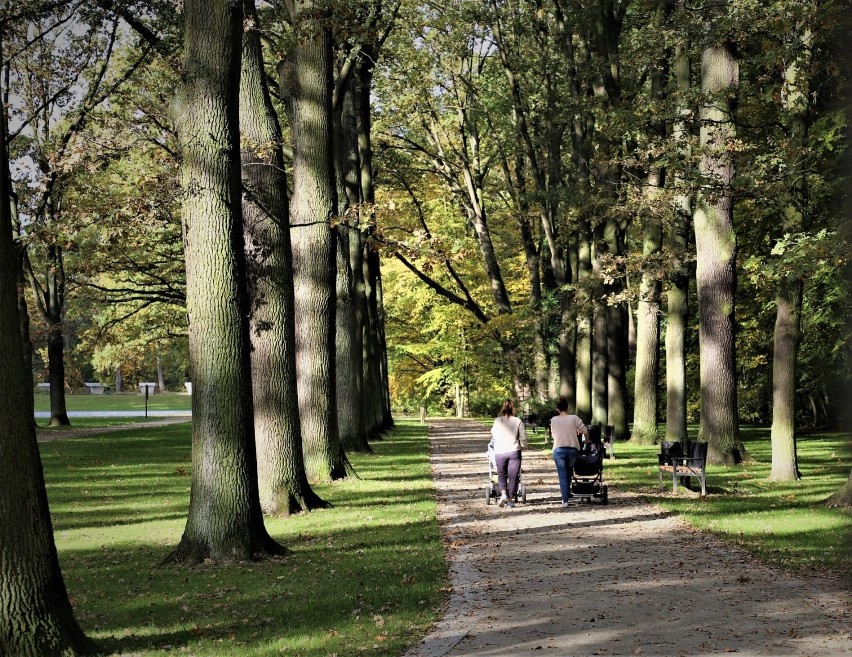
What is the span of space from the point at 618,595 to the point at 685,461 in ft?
33.6

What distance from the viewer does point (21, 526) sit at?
7.45 metres

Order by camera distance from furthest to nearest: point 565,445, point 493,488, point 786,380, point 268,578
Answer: point 786,380 < point 493,488 < point 565,445 < point 268,578

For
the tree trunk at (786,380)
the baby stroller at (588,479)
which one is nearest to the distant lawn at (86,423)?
the baby stroller at (588,479)

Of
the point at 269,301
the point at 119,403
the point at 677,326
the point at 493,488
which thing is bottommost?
the point at 119,403

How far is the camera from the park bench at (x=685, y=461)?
19078 mm

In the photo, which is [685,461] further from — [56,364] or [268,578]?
[56,364]

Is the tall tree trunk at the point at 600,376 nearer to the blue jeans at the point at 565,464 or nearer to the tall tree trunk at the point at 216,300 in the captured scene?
the blue jeans at the point at 565,464

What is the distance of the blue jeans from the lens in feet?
60.1

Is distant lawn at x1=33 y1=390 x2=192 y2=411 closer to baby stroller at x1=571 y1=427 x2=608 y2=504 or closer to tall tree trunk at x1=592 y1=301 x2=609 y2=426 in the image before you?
tall tree trunk at x1=592 y1=301 x2=609 y2=426

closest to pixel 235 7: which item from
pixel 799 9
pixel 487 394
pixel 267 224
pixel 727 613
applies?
pixel 267 224

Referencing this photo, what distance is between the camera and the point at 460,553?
44.0ft


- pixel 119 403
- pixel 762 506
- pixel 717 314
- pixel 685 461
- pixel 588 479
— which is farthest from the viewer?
pixel 119 403

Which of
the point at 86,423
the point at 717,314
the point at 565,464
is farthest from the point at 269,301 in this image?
the point at 86,423

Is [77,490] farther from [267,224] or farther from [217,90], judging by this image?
[217,90]
